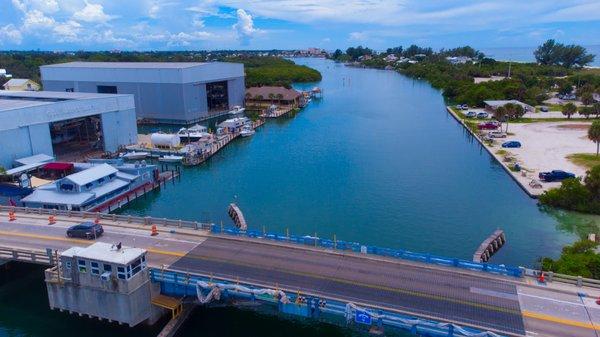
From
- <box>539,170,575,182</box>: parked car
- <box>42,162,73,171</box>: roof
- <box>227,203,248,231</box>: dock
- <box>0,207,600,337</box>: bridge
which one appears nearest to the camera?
<box>0,207,600,337</box>: bridge

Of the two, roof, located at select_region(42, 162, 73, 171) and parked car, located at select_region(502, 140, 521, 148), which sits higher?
roof, located at select_region(42, 162, 73, 171)

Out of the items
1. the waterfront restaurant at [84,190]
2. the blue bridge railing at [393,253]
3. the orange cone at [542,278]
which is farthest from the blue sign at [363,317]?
the waterfront restaurant at [84,190]

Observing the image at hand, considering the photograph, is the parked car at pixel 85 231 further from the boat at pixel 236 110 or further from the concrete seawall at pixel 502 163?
the boat at pixel 236 110

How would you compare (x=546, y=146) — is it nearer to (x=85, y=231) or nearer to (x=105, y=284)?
(x=85, y=231)

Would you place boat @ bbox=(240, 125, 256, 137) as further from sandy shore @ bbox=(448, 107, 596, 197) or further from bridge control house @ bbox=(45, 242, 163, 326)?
bridge control house @ bbox=(45, 242, 163, 326)

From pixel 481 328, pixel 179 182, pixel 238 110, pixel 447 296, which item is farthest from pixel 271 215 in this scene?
pixel 238 110

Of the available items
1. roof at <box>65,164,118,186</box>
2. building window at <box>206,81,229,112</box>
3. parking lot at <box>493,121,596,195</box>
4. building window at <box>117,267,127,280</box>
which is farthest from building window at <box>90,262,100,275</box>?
building window at <box>206,81,229,112</box>

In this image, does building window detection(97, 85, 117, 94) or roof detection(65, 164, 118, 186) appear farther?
building window detection(97, 85, 117, 94)

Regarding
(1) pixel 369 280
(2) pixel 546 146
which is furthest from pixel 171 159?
(2) pixel 546 146
